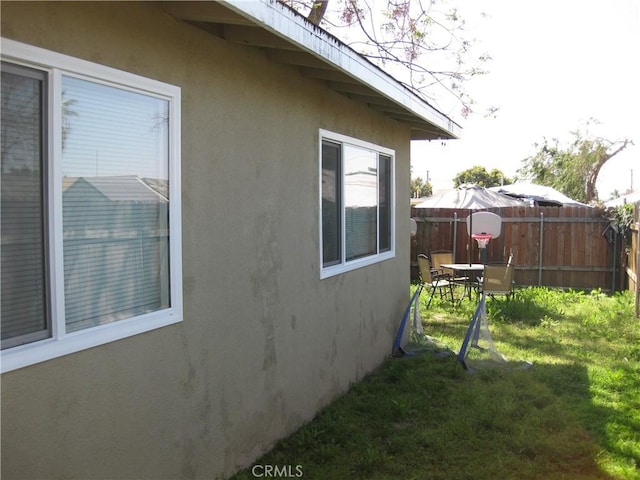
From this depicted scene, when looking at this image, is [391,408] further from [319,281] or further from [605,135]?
[605,135]

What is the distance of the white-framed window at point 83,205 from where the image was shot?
94.0 inches

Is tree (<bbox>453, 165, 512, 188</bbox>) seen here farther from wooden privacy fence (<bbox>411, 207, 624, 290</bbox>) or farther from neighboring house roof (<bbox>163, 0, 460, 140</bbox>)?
neighboring house roof (<bbox>163, 0, 460, 140</bbox>)

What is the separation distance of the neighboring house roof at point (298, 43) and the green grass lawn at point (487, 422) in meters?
2.74

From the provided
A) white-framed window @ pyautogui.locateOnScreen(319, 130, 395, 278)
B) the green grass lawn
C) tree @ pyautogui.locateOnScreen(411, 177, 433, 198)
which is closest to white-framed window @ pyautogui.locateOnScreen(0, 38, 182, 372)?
the green grass lawn

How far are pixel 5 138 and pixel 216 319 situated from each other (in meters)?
1.72

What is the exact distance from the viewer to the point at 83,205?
2695mm

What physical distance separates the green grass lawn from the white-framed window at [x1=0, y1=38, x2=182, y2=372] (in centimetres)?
Result: 159

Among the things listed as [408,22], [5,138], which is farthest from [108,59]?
[408,22]

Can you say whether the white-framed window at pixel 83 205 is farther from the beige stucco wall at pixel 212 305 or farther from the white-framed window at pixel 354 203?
the white-framed window at pixel 354 203

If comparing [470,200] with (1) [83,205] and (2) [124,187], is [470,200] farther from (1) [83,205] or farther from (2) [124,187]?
(1) [83,205]

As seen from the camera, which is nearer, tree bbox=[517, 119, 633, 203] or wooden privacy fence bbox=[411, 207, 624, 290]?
wooden privacy fence bbox=[411, 207, 624, 290]

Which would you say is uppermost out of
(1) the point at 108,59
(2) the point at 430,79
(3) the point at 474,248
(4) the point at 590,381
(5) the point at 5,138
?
(2) the point at 430,79

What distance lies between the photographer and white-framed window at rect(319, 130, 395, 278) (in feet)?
18.0

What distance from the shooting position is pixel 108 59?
2.79 metres
